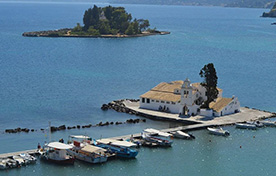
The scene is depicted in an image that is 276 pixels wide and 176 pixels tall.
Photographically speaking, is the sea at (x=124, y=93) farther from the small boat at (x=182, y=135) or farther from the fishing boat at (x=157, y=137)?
the small boat at (x=182, y=135)

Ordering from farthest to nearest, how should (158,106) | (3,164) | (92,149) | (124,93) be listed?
(124,93) → (158,106) → (92,149) → (3,164)

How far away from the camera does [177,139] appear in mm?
79062

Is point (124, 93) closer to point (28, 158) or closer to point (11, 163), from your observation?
point (28, 158)

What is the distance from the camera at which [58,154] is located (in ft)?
226

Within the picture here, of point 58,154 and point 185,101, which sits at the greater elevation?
point 185,101

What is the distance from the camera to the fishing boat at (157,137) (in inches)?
2997

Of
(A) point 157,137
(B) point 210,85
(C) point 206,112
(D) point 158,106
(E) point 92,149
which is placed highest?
(B) point 210,85

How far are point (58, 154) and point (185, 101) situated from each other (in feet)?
87.4

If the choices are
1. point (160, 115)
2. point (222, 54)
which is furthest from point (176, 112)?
point (222, 54)

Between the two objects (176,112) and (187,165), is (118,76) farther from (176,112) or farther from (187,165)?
(187,165)

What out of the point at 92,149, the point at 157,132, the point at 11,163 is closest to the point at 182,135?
the point at 157,132

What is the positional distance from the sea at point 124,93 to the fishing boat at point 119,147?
1.00 m

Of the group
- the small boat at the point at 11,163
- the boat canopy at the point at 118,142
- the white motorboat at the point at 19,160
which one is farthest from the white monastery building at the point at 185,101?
the small boat at the point at 11,163

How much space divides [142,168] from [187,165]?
5.70m
